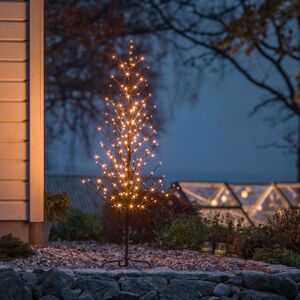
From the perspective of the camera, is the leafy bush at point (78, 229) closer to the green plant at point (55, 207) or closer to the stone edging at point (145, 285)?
the green plant at point (55, 207)

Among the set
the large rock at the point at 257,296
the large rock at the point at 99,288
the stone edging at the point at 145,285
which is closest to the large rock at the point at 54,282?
the stone edging at the point at 145,285

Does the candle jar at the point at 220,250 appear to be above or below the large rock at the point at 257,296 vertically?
above

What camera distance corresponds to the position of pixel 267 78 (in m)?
17.0

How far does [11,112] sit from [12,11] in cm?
108

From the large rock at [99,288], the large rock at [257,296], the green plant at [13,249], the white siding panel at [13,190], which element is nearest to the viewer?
the large rock at [99,288]

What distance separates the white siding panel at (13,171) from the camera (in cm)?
854

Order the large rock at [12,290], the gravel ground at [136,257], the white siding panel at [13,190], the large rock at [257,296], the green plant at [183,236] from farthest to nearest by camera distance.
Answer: the green plant at [183,236] → the white siding panel at [13,190] → the gravel ground at [136,257] → the large rock at [257,296] → the large rock at [12,290]

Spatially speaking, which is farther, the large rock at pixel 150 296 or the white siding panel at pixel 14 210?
the white siding panel at pixel 14 210

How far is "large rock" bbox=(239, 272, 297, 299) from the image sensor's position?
7.05 m

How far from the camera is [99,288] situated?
6.75 meters

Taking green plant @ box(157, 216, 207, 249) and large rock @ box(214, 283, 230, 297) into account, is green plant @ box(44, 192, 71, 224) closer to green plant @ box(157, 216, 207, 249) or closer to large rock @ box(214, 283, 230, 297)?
green plant @ box(157, 216, 207, 249)

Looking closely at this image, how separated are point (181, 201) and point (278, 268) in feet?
10.9

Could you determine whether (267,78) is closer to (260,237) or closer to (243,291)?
(260,237)

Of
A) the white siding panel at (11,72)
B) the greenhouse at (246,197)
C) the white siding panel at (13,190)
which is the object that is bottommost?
the greenhouse at (246,197)
